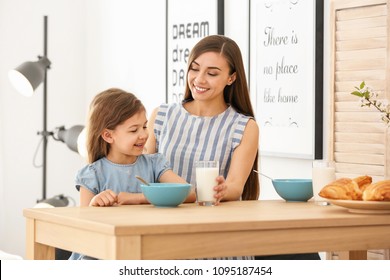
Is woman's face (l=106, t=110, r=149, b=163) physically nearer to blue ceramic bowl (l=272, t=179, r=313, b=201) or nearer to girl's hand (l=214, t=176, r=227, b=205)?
girl's hand (l=214, t=176, r=227, b=205)

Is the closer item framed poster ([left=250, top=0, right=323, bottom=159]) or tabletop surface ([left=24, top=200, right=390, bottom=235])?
tabletop surface ([left=24, top=200, right=390, bottom=235])

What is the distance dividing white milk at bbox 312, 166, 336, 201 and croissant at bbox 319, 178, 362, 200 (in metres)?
0.13

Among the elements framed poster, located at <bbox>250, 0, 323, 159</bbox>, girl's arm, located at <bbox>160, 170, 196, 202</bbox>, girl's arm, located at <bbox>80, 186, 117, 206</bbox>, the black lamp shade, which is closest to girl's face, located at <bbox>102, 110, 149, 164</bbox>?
girl's arm, located at <bbox>160, 170, 196, 202</bbox>

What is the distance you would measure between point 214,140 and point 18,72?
237 centimetres

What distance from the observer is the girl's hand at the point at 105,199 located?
2691 mm

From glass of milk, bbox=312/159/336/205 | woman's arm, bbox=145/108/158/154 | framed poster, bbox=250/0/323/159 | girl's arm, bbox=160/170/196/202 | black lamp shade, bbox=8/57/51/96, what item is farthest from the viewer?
black lamp shade, bbox=8/57/51/96

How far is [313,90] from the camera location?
4.21 meters

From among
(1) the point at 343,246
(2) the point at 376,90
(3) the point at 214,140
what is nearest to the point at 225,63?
(3) the point at 214,140

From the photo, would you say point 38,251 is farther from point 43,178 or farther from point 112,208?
point 43,178

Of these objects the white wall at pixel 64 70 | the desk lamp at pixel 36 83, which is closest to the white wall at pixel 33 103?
the white wall at pixel 64 70

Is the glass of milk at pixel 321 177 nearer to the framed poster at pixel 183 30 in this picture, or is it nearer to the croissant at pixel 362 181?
the croissant at pixel 362 181

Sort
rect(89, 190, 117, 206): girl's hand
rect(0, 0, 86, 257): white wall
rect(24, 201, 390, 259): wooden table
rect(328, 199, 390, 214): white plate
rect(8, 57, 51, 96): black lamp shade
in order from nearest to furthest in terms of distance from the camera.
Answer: rect(24, 201, 390, 259): wooden table, rect(328, 199, 390, 214): white plate, rect(89, 190, 117, 206): girl's hand, rect(8, 57, 51, 96): black lamp shade, rect(0, 0, 86, 257): white wall

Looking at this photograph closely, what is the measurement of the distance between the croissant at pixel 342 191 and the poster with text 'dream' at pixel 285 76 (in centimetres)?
155

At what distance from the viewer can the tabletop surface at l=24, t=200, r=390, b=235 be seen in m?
2.23
